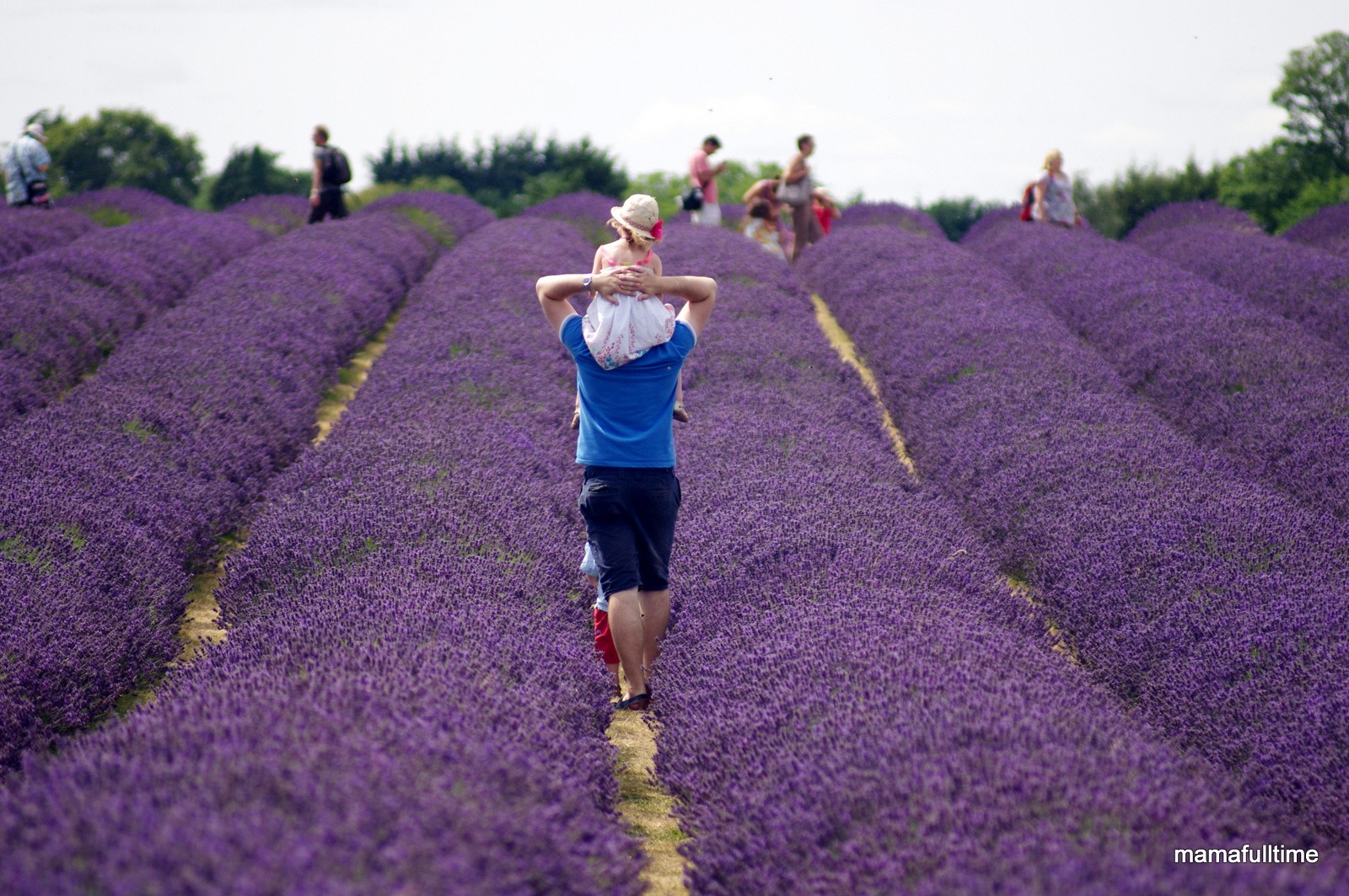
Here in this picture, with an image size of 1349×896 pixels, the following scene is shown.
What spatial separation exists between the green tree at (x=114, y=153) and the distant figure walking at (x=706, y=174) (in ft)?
57.9

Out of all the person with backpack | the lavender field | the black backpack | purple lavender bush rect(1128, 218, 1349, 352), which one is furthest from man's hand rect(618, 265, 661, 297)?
the black backpack

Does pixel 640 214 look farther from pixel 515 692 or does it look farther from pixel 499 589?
pixel 515 692

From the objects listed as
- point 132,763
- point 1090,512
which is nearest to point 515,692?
point 132,763

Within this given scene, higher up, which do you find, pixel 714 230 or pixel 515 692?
pixel 714 230

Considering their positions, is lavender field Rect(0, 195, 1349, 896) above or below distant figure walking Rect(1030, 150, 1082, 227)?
below

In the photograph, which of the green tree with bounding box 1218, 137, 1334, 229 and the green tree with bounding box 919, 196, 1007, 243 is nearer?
the green tree with bounding box 1218, 137, 1334, 229

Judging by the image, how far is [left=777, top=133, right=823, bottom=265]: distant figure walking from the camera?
38.5ft

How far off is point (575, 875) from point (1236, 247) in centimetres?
1078

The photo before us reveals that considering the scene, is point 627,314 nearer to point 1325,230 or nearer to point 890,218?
→ point 1325,230

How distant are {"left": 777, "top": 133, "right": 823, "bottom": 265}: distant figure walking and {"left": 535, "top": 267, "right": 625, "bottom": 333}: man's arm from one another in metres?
9.15

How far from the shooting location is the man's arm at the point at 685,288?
2953 mm

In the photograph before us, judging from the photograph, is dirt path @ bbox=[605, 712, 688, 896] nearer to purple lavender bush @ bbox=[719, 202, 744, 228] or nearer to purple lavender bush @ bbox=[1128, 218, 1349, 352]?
purple lavender bush @ bbox=[1128, 218, 1349, 352]

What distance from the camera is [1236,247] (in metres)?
10.4

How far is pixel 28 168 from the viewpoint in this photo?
37.3 ft
